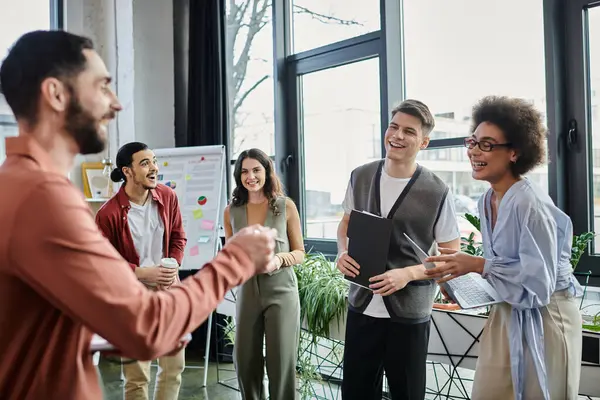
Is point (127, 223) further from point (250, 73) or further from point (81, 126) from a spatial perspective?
point (250, 73)

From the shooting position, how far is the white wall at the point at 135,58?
15.5 feet

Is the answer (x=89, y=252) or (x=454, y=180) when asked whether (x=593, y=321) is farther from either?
(x=89, y=252)

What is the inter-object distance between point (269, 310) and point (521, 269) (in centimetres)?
142

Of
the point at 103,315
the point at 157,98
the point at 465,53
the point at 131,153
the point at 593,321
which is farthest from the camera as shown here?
the point at 157,98

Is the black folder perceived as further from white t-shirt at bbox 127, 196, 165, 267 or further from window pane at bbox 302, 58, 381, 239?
window pane at bbox 302, 58, 381, 239

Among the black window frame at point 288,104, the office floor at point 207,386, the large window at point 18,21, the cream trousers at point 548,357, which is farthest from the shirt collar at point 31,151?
the large window at point 18,21

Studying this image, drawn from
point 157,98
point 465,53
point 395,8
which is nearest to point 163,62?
point 157,98

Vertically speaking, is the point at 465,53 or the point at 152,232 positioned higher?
the point at 465,53

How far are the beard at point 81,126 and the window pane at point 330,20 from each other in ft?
10.1

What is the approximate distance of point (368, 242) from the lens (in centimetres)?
221

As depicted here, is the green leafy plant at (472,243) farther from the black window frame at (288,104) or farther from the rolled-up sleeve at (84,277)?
A: the rolled-up sleeve at (84,277)

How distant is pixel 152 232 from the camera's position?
293cm

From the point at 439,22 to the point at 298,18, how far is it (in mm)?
1280

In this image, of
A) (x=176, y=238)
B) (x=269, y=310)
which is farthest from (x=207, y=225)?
(x=269, y=310)
